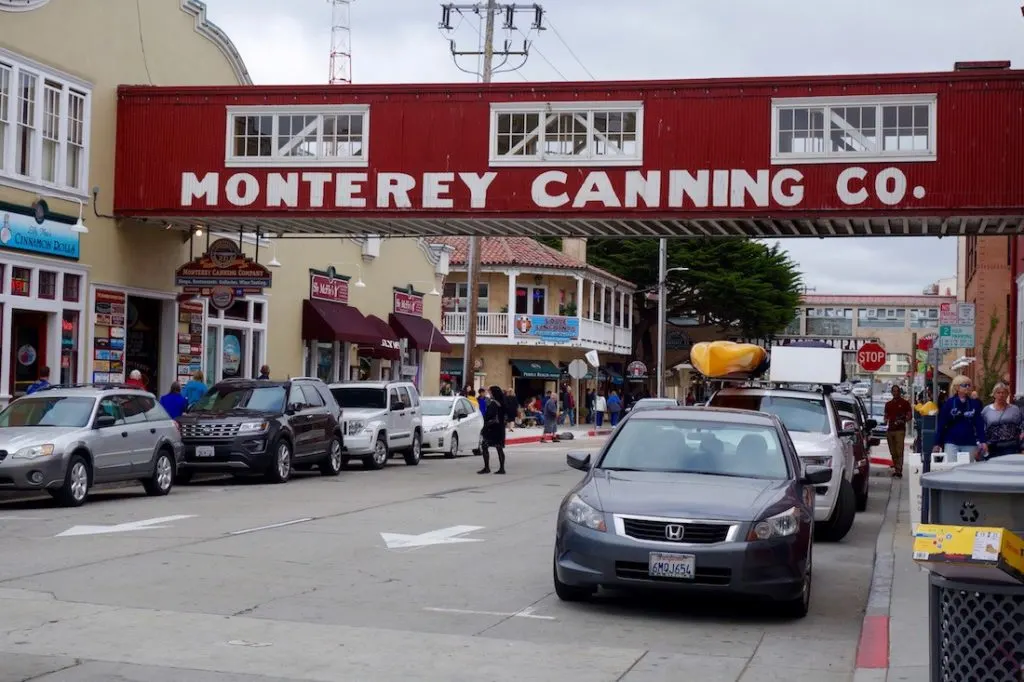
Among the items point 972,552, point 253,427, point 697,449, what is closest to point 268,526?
point 697,449

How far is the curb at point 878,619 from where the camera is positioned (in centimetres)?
826

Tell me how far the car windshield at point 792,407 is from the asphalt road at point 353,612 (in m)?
1.49

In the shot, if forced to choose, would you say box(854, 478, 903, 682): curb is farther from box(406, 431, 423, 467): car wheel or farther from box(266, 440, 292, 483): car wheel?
box(406, 431, 423, 467): car wheel

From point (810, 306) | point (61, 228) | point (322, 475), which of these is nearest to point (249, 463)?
point (322, 475)

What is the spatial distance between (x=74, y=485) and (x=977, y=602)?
46.9 feet

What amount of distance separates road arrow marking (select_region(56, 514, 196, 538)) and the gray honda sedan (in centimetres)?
647

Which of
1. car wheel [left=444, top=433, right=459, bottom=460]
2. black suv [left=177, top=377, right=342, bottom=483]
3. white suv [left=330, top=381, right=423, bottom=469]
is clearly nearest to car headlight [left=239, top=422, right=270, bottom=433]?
black suv [left=177, top=377, right=342, bottom=483]

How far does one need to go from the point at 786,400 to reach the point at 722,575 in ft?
25.9

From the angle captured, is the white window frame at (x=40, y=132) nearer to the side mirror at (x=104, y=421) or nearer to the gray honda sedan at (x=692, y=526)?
the side mirror at (x=104, y=421)

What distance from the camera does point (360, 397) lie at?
28344 mm

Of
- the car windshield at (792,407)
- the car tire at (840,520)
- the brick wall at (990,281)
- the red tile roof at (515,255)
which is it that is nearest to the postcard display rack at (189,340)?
the car windshield at (792,407)

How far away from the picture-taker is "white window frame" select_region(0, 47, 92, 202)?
945 inches

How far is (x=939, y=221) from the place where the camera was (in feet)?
85.1

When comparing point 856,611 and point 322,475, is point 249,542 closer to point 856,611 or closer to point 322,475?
point 856,611
